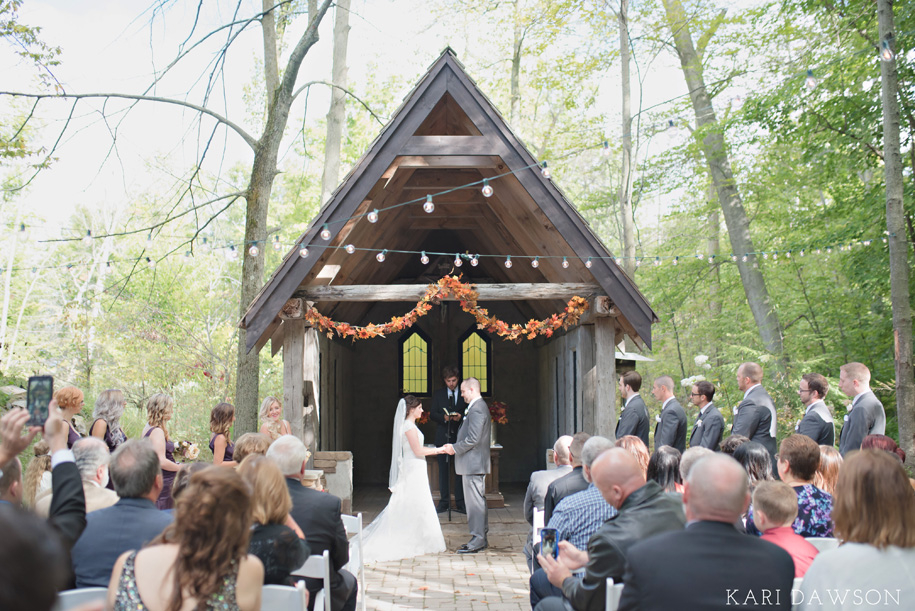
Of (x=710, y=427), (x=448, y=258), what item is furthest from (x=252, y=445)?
(x=448, y=258)

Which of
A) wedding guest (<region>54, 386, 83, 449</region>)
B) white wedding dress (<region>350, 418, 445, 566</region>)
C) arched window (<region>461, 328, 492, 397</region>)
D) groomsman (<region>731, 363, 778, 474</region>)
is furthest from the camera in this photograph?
arched window (<region>461, 328, 492, 397</region>)

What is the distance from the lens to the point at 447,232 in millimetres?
12664

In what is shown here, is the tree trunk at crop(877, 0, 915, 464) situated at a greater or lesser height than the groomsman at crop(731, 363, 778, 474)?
greater

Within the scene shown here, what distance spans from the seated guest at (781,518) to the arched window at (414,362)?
36.4ft

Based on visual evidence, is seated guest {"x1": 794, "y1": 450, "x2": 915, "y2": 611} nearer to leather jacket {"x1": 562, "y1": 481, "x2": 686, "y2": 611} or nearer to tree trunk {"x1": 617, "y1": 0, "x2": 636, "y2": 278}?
leather jacket {"x1": 562, "y1": 481, "x2": 686, "y2": 611}

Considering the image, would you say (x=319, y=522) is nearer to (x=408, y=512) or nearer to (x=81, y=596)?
(x=81, y=596)

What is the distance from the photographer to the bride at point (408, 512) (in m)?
7.89

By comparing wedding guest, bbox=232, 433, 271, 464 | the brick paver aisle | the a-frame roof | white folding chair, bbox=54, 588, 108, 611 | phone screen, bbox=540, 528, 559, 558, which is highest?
the a-frame roof

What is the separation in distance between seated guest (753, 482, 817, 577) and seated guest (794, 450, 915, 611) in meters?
0.45

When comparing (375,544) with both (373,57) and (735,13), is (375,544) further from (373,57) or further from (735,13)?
(373,57)

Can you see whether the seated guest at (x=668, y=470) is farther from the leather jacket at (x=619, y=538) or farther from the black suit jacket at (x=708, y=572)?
the black suit jacket at (x=708, y=572)

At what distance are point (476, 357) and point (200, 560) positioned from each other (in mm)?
11779

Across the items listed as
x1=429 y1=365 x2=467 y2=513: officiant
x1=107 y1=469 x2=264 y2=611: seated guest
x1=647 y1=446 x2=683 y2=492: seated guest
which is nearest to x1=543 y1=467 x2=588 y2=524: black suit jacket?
x1=647 y1=446 x2=683 y2=492: seated guest

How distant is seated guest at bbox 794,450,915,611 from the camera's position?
2.56 metres
